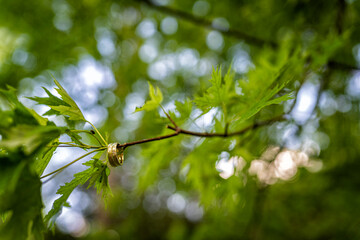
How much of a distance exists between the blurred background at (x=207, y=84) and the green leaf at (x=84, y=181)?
147 mm

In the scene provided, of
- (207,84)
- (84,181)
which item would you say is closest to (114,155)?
(84,181)

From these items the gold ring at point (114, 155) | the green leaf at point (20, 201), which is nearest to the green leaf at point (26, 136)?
the green leaf at point (20, 201)

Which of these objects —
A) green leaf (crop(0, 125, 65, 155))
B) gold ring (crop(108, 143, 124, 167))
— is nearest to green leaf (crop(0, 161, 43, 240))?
green leaf (crop(0, 125, 65, 155))

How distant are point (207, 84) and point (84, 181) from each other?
5.60 ft

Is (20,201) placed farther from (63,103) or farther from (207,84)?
(207,84)

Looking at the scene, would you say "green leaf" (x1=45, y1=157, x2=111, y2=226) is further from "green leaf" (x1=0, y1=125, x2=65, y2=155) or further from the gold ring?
"green leaf" (x1=0, y1=125, x2=65, y2=155)

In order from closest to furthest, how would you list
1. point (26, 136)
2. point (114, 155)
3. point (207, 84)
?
point (26, 136), point (114, 155), point (207, 84)

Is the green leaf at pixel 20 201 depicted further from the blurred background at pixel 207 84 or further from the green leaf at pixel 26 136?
the blurred background at pixel 207 84

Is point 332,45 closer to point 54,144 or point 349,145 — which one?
point 54,144

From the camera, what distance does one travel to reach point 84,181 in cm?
59

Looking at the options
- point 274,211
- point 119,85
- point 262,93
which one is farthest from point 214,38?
point 262,93

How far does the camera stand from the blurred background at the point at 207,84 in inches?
48.3

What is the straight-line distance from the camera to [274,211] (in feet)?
6.97

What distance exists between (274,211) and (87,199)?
6856 millimetres
